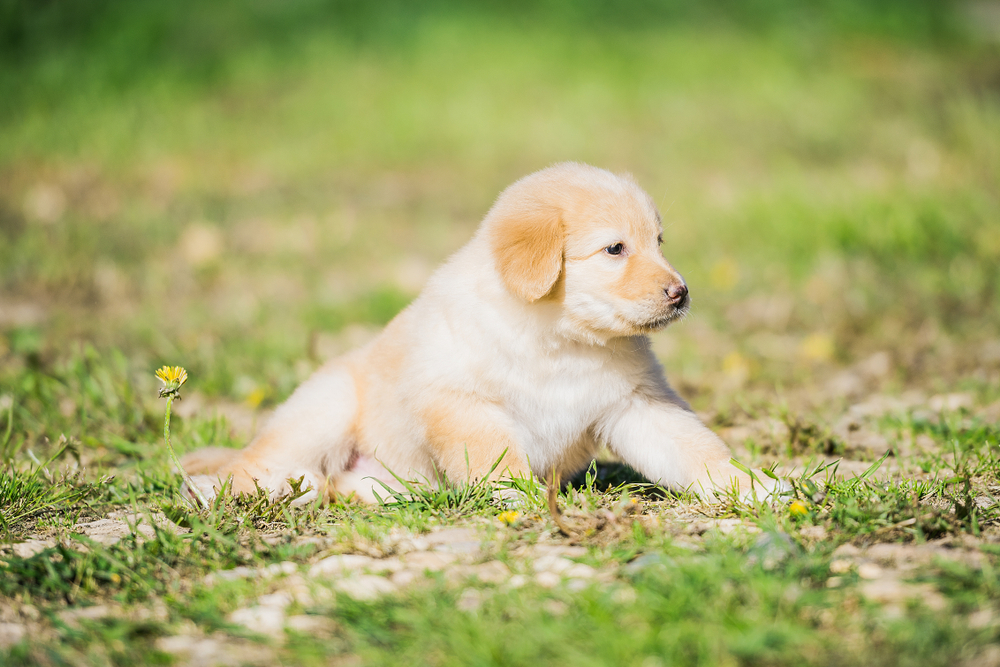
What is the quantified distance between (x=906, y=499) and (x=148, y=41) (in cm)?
1031

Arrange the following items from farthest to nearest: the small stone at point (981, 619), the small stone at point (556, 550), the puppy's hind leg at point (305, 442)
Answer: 1. the puppy's hind leg at point (305, 442)
2. the small stone at point (556, 550)
3. the small stone at point (981, 619)

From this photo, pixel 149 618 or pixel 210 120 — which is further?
pixel 210 120

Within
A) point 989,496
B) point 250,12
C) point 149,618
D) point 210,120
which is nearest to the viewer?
point 149,618

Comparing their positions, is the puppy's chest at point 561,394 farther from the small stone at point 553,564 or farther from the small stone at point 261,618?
the small stone at point 261,618

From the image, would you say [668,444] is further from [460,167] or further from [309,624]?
[460,167]

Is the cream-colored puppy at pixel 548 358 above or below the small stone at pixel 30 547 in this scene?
above

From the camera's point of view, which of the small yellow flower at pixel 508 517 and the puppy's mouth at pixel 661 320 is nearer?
the small yellow flower at pixel 508 517

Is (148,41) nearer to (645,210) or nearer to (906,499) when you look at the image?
(645,210)

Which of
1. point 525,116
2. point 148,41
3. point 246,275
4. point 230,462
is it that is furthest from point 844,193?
point 148,41

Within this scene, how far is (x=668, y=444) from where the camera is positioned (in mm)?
2805

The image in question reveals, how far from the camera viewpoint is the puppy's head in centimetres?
270

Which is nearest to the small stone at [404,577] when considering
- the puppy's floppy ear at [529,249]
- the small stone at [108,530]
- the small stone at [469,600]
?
the small stone at [469,600]

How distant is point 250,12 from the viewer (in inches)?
460

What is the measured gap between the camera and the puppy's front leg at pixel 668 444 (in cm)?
273
